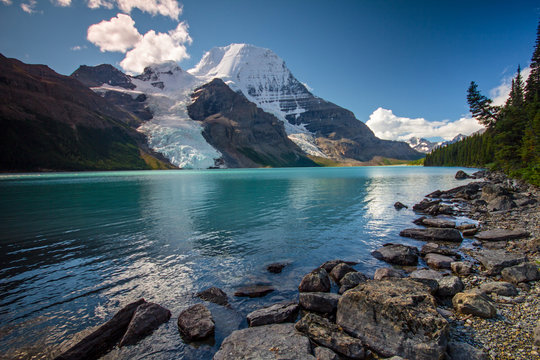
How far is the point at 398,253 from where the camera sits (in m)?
16.4

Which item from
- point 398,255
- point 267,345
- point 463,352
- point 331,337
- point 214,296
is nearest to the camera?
point 463,352

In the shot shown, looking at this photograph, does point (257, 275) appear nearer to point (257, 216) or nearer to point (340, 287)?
point (340, 287)

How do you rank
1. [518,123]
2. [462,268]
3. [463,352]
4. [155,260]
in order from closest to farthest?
[463,352]
[462,268]
[155,260]
[518,123]

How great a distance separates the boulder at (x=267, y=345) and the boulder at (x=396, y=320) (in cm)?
200

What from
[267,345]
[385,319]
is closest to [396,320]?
[385,319]

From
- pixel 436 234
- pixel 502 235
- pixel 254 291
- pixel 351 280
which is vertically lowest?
pixel 254 291

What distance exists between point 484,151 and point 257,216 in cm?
12924

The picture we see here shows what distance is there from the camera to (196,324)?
9648 millimetres

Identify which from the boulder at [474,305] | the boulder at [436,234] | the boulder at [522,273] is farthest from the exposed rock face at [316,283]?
the boulder at [436,234]

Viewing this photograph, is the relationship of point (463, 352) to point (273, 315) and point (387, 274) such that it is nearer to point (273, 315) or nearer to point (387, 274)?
point (387, 274)

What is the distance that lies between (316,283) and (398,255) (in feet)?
23.1

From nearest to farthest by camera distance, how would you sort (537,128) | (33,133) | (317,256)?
(317,256) → (537,128) → (33,133)

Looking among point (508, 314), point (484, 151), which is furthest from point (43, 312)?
point (484, 151)

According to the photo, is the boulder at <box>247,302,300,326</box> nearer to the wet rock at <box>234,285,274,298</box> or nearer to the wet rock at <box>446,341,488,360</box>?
the wet rock at <box>234,285,274,298</box>
